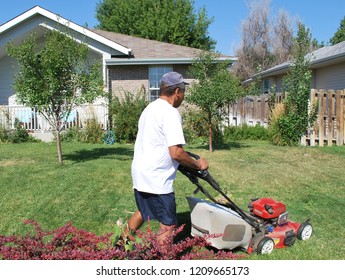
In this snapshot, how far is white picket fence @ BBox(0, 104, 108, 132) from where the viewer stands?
14.8m

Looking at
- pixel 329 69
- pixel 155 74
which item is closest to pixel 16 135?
pixel 155 74

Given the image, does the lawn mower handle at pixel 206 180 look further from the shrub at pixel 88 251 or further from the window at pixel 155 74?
the window at pixel 155 74

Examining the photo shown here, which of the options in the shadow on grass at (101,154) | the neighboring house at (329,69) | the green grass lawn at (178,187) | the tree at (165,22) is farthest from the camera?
the tree at (165,22)

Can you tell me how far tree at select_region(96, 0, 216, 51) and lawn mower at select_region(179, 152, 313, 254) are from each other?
30.6 meters

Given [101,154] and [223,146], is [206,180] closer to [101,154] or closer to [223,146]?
[101,154]

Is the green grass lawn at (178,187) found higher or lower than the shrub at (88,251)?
lower

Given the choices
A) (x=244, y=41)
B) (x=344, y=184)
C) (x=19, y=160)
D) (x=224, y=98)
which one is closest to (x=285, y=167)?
(x=344, y=184)

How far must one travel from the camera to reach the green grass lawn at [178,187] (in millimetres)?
5305

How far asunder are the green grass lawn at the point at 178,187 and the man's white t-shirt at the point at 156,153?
1252 mm

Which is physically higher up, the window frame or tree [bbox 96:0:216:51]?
tree [bbox 96:0:216:51]

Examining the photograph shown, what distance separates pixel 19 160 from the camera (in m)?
9.98

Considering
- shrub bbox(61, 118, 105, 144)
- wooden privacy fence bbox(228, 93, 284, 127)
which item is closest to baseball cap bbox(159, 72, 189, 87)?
shrub bbox(61, 118, 105, 144)

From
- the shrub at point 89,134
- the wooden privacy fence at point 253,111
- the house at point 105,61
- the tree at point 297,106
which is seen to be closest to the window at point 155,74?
the house at point 105,61

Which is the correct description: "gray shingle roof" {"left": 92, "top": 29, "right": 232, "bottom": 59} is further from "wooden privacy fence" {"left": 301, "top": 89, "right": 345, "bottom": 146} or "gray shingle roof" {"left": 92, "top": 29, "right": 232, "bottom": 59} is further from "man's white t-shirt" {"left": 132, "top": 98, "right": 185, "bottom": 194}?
"man's white t-shirt" {"left": 132, "top": 98, "right": 185, "bottom": 194}
